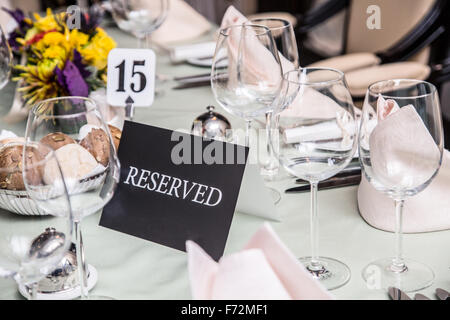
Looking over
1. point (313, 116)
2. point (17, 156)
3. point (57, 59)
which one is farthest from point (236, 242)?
point (57, 59)

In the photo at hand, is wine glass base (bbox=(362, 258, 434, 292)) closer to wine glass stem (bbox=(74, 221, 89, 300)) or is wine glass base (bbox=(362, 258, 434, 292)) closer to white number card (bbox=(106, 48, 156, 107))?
wine glass stem (bbox=(74, 221, 89, 300))

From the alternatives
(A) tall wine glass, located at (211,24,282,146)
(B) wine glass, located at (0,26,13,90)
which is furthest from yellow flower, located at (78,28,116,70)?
(A) tall wine glass, located at (211,24,282,146)

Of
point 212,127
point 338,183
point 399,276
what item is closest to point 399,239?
point 399,276

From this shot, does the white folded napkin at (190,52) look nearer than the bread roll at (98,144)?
No

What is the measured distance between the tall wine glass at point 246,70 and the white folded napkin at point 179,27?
45.4 inches

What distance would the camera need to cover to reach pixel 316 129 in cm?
89

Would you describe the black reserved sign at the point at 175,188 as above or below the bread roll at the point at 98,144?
below

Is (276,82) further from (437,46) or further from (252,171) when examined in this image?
(437,46)

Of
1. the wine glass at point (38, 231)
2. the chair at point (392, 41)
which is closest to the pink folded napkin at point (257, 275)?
the wine glass at point (38, 231)

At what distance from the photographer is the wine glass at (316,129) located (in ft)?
2.91

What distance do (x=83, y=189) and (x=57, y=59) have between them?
31.5 inches

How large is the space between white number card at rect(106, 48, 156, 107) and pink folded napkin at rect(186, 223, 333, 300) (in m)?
0.79

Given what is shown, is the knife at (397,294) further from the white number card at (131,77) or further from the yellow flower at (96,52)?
the yellow flower at (96,52)

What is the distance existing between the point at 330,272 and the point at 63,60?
0.94m
